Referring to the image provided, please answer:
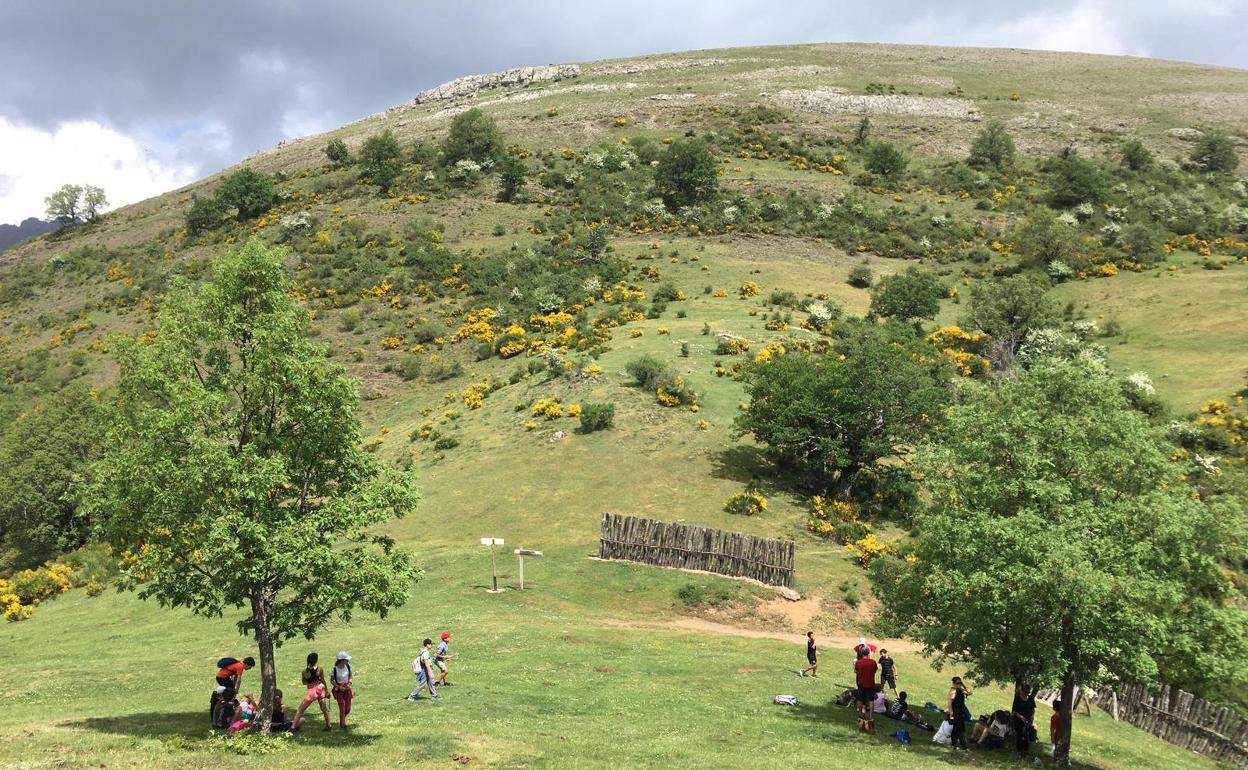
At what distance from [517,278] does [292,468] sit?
67588mm

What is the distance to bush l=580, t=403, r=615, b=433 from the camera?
4597cm

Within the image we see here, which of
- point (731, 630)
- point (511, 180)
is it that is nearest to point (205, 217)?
point (511, 180)

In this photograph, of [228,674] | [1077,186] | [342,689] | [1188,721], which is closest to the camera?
[228,674]

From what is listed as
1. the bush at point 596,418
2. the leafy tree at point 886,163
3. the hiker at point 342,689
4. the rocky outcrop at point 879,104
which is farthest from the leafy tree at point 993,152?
the hiker at point 342,689

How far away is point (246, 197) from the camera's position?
102 m

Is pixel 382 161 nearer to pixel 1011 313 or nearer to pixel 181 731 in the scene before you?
pixel 1011 313

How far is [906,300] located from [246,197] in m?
89.5

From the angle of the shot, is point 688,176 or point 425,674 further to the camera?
point 688,176

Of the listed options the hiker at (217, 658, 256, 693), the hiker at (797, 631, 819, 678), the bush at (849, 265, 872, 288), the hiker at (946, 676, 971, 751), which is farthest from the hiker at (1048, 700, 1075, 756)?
the bush at (849, 265, 872, 288)

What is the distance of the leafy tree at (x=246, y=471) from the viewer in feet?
43.9

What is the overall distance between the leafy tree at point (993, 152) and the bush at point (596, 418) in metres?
91.3

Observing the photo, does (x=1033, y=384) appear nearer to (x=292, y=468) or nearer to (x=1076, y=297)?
(x=292, y=468)

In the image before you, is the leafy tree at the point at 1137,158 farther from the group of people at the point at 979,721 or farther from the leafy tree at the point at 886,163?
the group of people at the point at 979,721

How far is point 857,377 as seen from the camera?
41.1 meters
